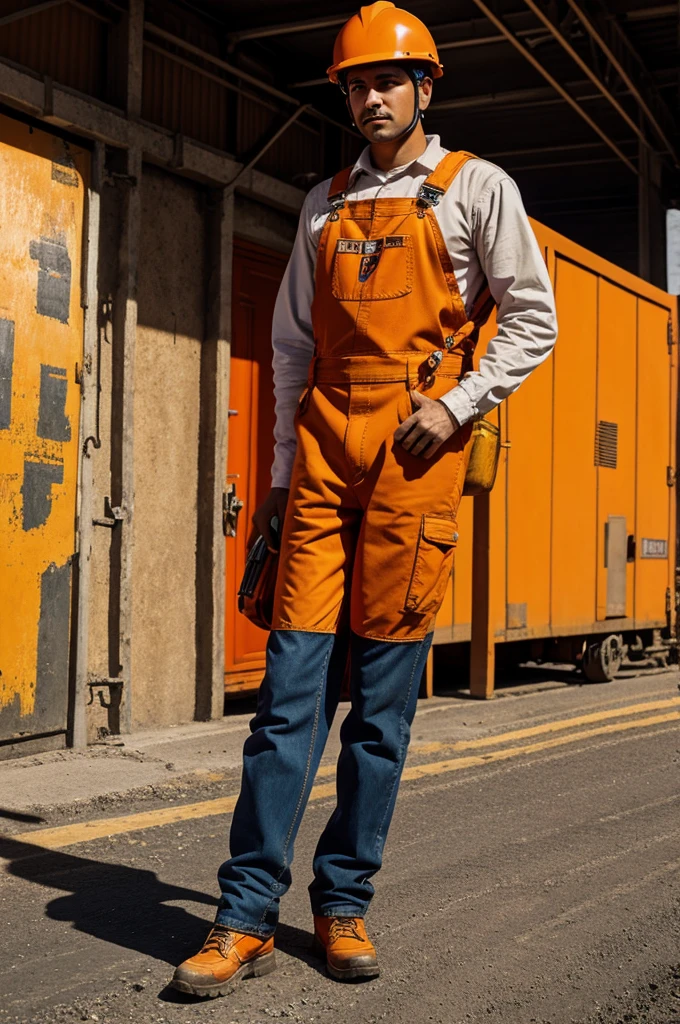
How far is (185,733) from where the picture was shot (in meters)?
6.59

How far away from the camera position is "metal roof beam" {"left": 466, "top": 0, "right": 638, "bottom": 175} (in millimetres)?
7460

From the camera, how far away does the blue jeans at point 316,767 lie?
2.89 meters

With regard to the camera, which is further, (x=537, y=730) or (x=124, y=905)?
(x=537, y=730)

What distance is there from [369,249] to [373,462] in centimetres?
50

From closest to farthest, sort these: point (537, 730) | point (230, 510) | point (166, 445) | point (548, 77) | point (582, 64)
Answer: point (537, 730) → point (166, 445) → point (230, 510) → point (582, 64) → point (548, 77)

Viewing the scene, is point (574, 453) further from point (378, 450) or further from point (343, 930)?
point (343, 930)

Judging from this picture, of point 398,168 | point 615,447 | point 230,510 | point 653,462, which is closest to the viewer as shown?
point 398,168

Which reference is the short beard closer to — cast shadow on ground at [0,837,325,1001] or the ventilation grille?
cast shadow on ground at [0,837,325,1001]

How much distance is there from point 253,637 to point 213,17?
12.0 ft

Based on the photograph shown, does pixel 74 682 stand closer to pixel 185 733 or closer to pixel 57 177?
pixel 185 733

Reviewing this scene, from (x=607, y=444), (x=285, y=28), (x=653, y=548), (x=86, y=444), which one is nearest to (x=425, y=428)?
(x=86, y=444)

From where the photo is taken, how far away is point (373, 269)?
3.01 metres

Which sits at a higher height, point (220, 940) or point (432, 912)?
point (220, 940)

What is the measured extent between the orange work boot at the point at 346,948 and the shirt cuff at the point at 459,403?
119 cm
